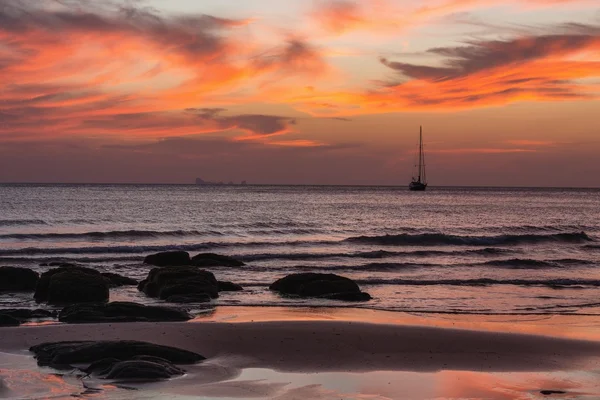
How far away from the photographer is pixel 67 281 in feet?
72.2

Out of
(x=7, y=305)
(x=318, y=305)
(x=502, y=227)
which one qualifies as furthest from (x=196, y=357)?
(x=502, y=227)

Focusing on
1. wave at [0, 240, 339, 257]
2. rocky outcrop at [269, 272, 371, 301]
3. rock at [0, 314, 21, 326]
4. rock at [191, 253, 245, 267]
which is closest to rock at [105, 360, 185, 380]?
rock at [0, 314, 21, 326]

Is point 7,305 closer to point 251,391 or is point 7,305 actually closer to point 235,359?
point 235,359

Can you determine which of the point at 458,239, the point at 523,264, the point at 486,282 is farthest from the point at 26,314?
the point at 458,239

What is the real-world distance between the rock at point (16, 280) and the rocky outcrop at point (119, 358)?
11.0m

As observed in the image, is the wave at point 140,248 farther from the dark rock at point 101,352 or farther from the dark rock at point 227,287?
the dark rock at point 101,352

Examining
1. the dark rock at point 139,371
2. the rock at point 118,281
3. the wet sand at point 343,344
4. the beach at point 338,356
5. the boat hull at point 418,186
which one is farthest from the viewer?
the boat hull at point 418,186

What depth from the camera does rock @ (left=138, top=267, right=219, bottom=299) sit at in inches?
915

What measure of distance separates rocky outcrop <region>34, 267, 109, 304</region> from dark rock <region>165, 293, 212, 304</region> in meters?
2.01

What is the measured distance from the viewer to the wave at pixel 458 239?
4847 cm

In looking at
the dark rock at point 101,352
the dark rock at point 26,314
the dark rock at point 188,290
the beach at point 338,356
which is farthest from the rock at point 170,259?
the dark rock at point 101,352

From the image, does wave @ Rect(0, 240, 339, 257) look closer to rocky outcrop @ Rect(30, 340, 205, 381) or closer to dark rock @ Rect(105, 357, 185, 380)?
rocky outcrop @ Rect(30, 340, 205, 381)

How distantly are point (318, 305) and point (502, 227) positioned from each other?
146 feet

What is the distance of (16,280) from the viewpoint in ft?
80.3
